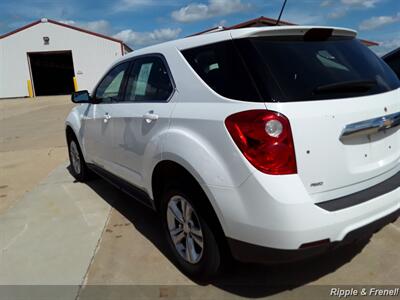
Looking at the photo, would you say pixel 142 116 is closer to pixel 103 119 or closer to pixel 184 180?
pixel 184 180

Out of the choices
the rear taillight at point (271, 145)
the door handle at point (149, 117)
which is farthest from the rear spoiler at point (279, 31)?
the door handle at point (149, 117)

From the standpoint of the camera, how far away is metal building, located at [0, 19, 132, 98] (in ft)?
103

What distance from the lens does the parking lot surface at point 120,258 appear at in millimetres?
2869

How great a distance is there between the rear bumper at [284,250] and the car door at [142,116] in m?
1.02

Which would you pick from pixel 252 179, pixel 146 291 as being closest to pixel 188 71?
pixel 252 179

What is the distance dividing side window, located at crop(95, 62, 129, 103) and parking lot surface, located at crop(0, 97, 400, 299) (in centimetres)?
130

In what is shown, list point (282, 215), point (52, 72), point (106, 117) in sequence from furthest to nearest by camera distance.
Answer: point (52, 72) → point (106, 117) → point (282, 215)

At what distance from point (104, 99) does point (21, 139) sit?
6.68 m

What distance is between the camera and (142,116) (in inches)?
131

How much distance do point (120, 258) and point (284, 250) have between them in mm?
1697

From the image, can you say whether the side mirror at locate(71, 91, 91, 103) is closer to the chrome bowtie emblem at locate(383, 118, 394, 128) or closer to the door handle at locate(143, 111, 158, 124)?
the door handle at locate(143, 111, 158, 124)

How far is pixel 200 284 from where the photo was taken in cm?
292

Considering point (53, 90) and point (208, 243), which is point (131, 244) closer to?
point (208, 243)

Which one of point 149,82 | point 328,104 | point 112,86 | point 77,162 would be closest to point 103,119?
point 112,86
